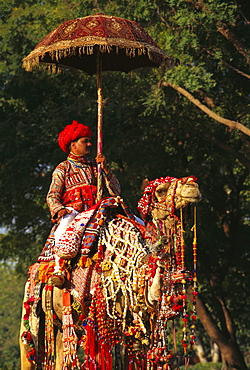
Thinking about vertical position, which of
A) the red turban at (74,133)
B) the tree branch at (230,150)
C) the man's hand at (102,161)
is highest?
the tree branch at (230,150)

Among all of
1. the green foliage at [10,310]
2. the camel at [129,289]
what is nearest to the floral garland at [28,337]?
the camel at [129,289]

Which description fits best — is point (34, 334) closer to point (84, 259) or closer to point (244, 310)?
point (84, 259)

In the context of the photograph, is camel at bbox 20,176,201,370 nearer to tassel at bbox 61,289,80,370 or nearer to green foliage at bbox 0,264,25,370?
tassel at bbox 61,289,80,370

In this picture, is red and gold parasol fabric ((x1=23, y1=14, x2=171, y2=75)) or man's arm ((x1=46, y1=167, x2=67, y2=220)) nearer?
man's arm ((x1=46, y1=167, x2=67, y2=220))

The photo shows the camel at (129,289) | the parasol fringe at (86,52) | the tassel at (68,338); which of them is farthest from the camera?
the parasol fringe at (86,52)

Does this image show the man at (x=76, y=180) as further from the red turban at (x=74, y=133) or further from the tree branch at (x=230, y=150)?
the tree branch at (x=230, y=150)

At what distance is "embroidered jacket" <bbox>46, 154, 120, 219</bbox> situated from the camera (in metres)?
9.36

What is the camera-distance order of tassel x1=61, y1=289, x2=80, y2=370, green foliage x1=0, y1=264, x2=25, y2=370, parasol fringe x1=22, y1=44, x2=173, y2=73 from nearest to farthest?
tassel x1=61, y1=289, x2=80, y2=370, parasol fringe x1=22, y1=44, x2=173, y2=73, green foliage x1=0, y1=264, x2=25, y2=370

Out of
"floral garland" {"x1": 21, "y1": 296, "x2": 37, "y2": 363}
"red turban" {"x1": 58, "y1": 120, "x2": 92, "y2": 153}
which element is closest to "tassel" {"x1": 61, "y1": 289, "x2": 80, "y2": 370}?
Result: "floral garland" {"x1": 21, "y1": 296, "x2": 37, "y2": 363}

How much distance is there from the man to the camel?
0.43 meters

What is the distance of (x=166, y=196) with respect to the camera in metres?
8.48

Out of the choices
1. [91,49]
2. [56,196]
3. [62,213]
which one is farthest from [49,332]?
[91,49]

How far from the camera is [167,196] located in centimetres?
843

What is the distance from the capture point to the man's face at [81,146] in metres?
9.59
